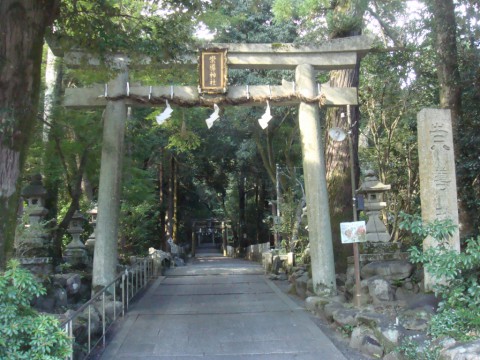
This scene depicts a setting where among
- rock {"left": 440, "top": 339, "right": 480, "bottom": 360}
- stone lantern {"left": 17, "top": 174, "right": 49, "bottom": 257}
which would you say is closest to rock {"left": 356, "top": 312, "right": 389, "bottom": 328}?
rock {"left": 440, "top": 339, "right": 480, "bottom": 360}

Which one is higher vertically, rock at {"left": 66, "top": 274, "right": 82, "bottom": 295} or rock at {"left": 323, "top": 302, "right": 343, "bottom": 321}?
rock at {"left": 66, "top": 274, "right": 82, "bottom": 295}

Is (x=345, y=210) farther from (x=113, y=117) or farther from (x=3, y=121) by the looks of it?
(x=3, y=121)

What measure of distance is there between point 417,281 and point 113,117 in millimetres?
7257

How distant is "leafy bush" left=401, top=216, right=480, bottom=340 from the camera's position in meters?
5.48

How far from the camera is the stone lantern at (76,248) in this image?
44.3 feet

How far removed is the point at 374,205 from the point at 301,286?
287 cm

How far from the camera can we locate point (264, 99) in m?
11.3

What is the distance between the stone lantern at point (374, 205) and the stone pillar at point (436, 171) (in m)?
4.16

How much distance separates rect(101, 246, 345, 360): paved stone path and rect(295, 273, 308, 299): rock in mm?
387

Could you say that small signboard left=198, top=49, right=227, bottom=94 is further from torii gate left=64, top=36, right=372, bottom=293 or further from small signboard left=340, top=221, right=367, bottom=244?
small signboard left=340, top=221, right=367, bottom=244

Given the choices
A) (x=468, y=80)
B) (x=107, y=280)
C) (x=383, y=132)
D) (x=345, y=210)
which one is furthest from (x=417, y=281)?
(x=383, y=132)

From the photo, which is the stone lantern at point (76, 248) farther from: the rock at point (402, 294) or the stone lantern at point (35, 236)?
the rock at point (402, 294)

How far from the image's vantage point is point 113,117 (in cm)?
1102

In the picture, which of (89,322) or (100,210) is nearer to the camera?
(89,322)
